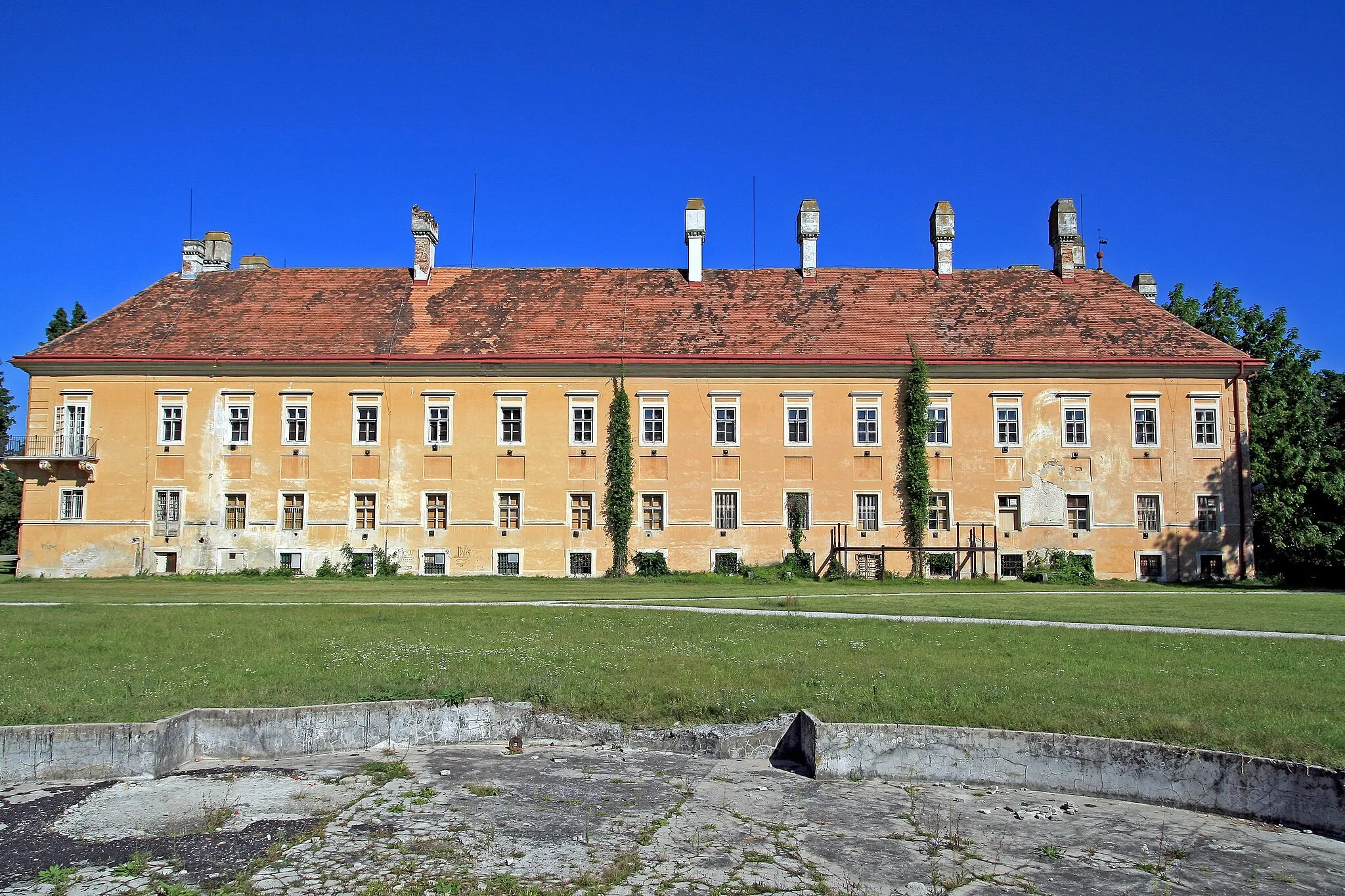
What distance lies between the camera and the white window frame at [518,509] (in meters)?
33.8

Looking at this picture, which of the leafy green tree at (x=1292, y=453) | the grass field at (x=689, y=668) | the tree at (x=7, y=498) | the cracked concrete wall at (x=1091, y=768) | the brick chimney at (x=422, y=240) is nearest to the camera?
the cracked concrete wall at (x=1091, y=768)

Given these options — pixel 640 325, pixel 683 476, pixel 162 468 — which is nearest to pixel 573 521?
pixel 683 476

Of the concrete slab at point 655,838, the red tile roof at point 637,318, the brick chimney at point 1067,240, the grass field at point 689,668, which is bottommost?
the concrete slab at point 655,838

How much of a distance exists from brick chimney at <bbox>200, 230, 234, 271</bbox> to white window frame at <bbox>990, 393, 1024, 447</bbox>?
29850 millimetres

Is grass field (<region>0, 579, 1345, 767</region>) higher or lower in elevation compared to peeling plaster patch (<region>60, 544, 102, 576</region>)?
lower

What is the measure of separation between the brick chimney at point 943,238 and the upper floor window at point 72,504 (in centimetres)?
3199

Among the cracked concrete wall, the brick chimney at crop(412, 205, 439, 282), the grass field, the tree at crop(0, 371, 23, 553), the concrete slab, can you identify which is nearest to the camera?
the concrete slab

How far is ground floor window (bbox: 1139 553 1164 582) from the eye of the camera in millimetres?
33312

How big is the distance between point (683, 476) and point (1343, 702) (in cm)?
2456

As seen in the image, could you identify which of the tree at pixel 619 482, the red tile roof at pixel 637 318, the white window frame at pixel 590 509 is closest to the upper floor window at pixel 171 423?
the red tile roof at pixel 637 318

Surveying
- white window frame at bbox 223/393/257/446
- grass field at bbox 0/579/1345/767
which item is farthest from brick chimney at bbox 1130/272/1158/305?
white window frame at bbox 223/393/257/446

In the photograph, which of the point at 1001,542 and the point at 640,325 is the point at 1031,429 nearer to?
the point at 1001,542

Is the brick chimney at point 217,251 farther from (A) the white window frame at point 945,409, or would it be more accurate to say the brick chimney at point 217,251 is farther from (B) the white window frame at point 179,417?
(A) the white window frame at point 945,409

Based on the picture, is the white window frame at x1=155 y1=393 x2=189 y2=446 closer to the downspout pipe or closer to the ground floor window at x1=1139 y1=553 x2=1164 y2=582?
the ground floor window at x1=1139 y1=553 x2=1164 y2=582
